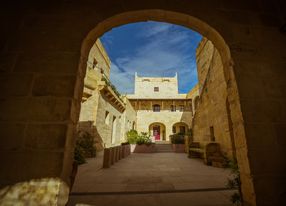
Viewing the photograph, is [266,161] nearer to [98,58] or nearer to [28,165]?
[28,165]

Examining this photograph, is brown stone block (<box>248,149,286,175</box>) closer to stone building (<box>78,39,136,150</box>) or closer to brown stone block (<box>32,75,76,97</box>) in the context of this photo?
brown stone block (<box>32,75,76,97</box>)

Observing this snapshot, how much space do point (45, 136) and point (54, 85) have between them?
0.54 meters

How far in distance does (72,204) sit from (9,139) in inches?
48.7

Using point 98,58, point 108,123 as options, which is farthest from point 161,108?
point 98,58

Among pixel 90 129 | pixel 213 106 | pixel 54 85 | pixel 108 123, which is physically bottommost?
pixel 90 129

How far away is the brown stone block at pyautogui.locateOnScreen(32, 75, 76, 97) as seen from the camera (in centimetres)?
145

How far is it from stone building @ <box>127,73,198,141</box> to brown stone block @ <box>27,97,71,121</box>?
51.4 ft

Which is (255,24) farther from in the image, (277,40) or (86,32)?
(86,32)

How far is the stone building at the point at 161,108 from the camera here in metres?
18.6

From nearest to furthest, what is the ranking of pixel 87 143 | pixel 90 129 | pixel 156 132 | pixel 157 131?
1. pixel 87 143
2. pixel 90 129
3. pixel 156 132
4. pixel 157 131

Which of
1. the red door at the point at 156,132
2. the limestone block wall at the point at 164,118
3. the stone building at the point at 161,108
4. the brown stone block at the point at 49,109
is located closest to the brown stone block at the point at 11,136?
the brown stone block at the point at 49,109

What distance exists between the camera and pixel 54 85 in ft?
4.85

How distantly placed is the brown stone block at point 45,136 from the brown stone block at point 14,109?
0.51 ft

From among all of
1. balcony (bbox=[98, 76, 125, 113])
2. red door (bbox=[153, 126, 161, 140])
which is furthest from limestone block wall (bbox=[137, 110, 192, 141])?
balcony (bbox=[98, 76, 125, 113])
